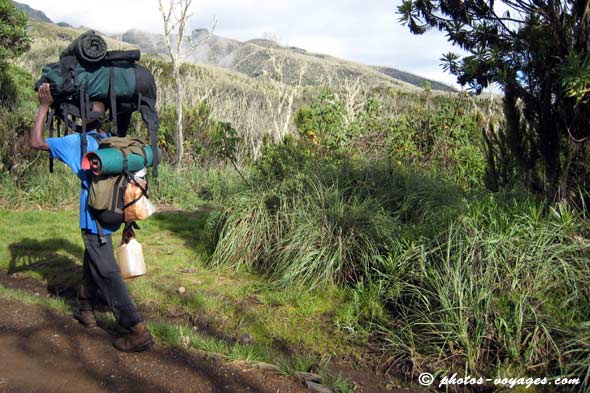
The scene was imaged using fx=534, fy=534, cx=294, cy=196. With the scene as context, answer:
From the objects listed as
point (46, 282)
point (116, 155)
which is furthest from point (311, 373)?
point (46, 282)

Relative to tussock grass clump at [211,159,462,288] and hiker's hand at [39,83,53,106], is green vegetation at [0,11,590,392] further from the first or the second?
hiker's hand at [39,83,53,106]

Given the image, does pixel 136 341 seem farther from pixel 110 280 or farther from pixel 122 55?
pixel 122 55

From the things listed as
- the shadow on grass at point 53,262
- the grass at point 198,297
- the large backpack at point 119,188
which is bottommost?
the shadow on grass at point 53,262

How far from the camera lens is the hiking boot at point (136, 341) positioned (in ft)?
13.1

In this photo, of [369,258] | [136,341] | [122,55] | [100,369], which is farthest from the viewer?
[369,258]

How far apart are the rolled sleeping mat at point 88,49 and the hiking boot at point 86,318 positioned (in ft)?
6.86

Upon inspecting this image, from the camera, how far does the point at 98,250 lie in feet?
13.8

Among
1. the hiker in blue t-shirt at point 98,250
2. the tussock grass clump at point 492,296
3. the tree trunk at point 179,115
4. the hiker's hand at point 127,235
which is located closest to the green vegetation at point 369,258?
the tussock grass clump at point 492,296

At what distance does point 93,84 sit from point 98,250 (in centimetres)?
131

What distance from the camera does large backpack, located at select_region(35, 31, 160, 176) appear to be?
413 cm

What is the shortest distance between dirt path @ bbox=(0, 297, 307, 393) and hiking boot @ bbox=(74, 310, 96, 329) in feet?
0.57

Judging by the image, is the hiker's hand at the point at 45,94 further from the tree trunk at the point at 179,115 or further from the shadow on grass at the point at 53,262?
the tree trunk at the point at 179,115

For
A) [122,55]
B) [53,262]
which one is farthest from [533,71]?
[53,262]

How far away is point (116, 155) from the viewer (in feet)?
13.0
